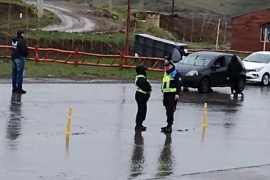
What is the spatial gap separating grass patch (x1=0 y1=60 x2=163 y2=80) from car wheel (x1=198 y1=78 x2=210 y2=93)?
443cm

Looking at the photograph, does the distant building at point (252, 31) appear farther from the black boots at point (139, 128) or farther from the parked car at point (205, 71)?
the black boots at point (139, 128)

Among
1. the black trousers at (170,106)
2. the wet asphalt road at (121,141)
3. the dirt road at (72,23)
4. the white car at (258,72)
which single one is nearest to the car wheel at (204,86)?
the wet asphalt road at (121,141)

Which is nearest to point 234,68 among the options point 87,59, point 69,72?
point 69,72

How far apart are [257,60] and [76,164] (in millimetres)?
23757

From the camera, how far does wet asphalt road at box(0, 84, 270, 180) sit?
37.2 feet

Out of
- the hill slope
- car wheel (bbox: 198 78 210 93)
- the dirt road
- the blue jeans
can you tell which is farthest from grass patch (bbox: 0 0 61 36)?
the hill slope

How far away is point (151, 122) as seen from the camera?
56.6ft

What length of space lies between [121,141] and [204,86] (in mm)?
13152

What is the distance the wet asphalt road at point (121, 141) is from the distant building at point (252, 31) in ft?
119

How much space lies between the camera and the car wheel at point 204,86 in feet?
87.8

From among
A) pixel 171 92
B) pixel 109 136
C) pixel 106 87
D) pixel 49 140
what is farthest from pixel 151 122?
pixel 106 87

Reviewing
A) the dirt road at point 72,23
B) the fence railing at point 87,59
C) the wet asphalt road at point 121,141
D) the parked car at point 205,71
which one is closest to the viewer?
the wet asphalt road at point 121,141

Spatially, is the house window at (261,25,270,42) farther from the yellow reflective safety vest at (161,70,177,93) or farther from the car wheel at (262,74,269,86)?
the yellow reflective safety vest at (161,70,177,93)

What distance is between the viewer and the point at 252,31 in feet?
194
